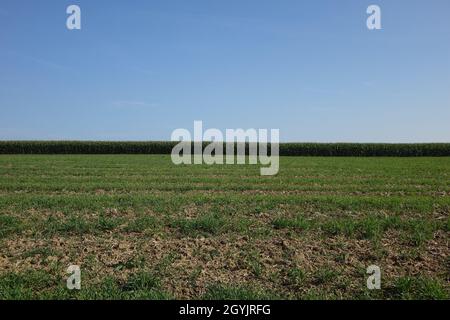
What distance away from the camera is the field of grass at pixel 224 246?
243 inches

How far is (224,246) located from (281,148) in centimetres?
Answer: 4878

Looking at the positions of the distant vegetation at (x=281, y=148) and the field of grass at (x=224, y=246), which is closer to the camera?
the field of grass at (x=224, y=246)

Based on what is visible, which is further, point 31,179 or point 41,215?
point 31,179

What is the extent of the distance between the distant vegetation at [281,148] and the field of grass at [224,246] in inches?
1726

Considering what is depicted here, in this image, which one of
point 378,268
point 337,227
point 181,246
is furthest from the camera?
point 337,227

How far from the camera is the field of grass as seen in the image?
6.18m

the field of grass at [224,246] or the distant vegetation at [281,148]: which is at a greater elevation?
the distant vegetation at [281,148]

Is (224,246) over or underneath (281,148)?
underneath

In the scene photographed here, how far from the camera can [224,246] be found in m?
7.89

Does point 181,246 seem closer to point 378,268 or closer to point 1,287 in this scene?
point 1,287

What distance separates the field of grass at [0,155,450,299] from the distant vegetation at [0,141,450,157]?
1726 inches
